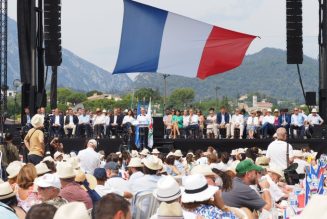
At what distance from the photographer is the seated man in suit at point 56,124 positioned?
25.5m

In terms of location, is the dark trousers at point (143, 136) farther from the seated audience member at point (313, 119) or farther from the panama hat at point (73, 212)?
the panama hat at point (73, 212)

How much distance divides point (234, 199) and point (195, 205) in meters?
1.67

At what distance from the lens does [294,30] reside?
21516 millimetres

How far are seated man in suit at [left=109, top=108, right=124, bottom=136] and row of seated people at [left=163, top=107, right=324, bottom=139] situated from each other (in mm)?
1943

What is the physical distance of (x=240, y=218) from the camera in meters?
6.31

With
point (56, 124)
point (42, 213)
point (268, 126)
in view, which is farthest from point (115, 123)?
point (42, 213)

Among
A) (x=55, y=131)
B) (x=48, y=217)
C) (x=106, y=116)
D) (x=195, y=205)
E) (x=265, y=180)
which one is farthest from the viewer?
(x=106, y=116)

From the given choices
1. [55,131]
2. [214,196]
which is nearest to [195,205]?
[214,196]

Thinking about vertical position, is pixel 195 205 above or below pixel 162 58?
below

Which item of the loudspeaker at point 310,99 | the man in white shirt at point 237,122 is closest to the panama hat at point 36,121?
the loudspeaker at point 310,99

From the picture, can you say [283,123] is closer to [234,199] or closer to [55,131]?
[55,131]

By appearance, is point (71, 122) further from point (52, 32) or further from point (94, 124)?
point (52, 32)

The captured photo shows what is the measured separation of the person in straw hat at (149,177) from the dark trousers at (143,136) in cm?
1510

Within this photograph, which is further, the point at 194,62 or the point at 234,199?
the point at 194,62
